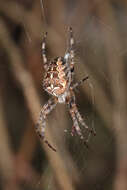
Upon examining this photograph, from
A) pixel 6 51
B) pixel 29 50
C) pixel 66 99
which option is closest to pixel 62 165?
pixel 66 99

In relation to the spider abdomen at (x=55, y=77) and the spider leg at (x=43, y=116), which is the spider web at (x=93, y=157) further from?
the spider abdomen at (x=55, y=77)

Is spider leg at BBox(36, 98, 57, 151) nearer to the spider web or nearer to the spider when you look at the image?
the spider

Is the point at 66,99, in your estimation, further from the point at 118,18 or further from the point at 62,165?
the point at 118,18

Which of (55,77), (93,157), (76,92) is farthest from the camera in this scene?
(93,157)

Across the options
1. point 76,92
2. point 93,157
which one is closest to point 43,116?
point 76,92

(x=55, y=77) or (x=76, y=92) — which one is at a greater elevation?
(x=55, y=77)

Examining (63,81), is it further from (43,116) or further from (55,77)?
(43,116)

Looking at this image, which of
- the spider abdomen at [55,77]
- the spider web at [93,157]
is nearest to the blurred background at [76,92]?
the spider web at [93,157]
